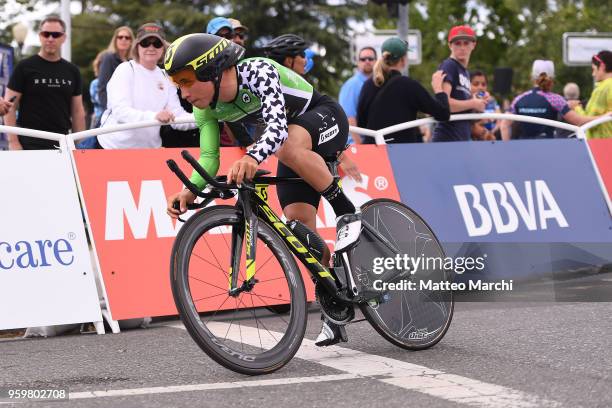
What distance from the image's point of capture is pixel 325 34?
45.1 metres

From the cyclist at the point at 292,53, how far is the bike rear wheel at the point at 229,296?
7.63 ft

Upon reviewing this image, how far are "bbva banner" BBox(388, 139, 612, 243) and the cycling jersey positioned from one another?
339cm

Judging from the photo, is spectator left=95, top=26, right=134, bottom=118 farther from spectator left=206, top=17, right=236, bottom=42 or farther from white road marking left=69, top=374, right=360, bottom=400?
white road marking left=69, top=374, right=360, bottom=400

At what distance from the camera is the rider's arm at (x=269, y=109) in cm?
575

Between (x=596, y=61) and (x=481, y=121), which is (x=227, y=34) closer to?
(x=481, y=121)

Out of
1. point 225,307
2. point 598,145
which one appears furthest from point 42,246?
point 598,145

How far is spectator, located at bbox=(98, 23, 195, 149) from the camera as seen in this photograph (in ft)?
29.8

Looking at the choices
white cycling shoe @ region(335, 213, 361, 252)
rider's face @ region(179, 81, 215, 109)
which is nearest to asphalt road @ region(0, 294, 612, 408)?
white cycling shoe @ region(335, 213, 361, 252)

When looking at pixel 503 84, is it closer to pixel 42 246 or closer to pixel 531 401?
pixel 42 246

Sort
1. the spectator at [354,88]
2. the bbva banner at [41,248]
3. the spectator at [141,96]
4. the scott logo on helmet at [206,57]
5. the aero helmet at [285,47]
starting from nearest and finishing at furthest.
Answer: the scott logo on helmet at [206,57] < the bbva banner at [41,248] < the aero helmet at [285,47] < the spectator at [141,96] < the spectator at [354,88]

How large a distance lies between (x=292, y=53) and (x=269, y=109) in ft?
8.61

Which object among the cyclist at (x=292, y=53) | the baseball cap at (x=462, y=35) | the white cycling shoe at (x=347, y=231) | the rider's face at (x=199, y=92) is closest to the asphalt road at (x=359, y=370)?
the white cycling shoe at (x=347, y=231)

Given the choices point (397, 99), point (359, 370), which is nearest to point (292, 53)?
point (397, 99)

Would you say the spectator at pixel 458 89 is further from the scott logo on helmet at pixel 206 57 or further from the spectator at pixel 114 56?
the scott logo on helmet at pixel 206 57
